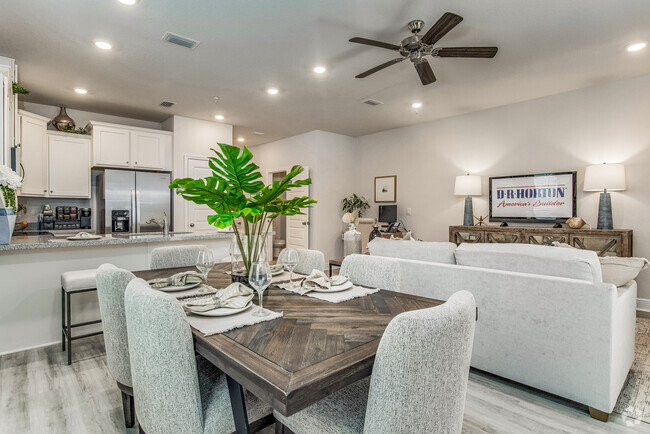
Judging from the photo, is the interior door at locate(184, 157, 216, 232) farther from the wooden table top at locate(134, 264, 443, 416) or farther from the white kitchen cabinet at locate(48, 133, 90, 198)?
the wooden table top at locate(134, 264, 443, 416)

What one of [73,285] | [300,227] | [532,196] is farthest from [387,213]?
[73,285]

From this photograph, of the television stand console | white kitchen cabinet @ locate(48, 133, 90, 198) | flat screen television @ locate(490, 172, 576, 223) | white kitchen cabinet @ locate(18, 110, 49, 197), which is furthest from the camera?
white kitchen cabinet @ locate(48, 133, 90, 198)

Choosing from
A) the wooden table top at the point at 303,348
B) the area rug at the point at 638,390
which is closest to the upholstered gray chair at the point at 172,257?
the wooden table top at the point at 303,348

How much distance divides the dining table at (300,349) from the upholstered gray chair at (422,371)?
0.10 m

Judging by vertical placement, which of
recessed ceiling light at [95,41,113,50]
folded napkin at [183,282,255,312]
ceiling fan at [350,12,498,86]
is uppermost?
recessed ceiling light at [95,41,113,50]

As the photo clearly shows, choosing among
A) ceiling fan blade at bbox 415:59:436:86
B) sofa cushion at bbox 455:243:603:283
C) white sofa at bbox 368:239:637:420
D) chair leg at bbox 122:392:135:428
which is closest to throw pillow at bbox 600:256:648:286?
white sofa at bbox 368:239:637:420

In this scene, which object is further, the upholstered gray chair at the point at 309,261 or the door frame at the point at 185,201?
the door frame at the point at 185,201

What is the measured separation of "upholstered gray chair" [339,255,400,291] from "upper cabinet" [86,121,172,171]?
4.33 m

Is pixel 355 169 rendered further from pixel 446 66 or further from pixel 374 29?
pixel 374 29

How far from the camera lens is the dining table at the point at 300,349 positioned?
2.68 ft

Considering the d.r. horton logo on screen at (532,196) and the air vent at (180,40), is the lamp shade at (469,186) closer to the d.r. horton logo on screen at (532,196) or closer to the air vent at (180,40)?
the d.r. horton logo on screen at (532,196)

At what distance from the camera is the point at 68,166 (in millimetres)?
4785

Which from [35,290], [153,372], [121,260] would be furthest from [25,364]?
[153,372]

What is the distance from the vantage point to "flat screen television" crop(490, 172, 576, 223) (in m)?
4.38
